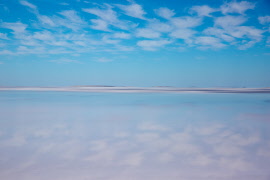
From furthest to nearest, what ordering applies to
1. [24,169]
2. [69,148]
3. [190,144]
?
[190,144] → [69,148] → [24,169]

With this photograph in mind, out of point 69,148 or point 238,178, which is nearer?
point 238,178

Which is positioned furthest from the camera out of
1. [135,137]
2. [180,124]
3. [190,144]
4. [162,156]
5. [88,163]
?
[180,124]

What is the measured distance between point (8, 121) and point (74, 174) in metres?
3.02

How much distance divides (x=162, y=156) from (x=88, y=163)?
30.9 inches

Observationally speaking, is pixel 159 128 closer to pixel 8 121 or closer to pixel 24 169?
pixel 24 169

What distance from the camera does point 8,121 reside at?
3859 mm

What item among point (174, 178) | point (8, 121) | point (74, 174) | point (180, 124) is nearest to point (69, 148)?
point (74, 174)

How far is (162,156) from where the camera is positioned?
204cm

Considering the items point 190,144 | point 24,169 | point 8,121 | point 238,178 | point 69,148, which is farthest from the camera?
point 8,121

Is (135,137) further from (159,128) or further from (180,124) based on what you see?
(180,124)

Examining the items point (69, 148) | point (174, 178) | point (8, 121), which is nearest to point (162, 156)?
point (174, 178)

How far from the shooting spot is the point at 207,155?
6.79 feet

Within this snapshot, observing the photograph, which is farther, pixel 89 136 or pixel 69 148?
pixel 89 136

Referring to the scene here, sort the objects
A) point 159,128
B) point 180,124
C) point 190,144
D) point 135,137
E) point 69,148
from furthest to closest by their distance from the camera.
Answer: point 180,124 < point 159,128 < point 135,137 < point 190,144 < point 69,148
